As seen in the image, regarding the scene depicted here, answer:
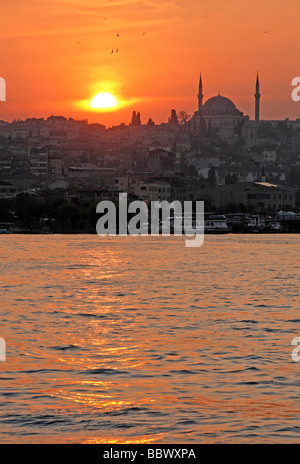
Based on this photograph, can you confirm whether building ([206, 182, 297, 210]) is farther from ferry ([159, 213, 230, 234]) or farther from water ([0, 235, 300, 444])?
water ([0, 235, 300, 444])

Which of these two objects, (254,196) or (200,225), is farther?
(254,196)

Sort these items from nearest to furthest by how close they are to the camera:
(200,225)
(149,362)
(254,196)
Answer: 1. (149,362)
2. (200,225)
3. (254,196)

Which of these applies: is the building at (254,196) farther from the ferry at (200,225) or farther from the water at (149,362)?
the water at (149,362)

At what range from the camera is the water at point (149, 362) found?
462 inches

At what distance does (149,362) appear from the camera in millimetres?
15297

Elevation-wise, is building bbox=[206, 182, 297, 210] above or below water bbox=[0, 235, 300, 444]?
above

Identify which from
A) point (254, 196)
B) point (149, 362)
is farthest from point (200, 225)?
point (149, 362)

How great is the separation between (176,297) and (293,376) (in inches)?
444

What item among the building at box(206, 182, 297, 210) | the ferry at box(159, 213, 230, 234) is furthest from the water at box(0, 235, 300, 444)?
the building at box(206, 182, 297, 210)

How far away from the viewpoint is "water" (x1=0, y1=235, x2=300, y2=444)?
11.7m

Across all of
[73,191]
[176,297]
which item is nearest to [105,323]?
[176,297]

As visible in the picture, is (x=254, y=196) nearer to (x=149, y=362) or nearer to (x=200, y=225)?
(x=200, y=225)

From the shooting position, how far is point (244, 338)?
1772 centimetres
